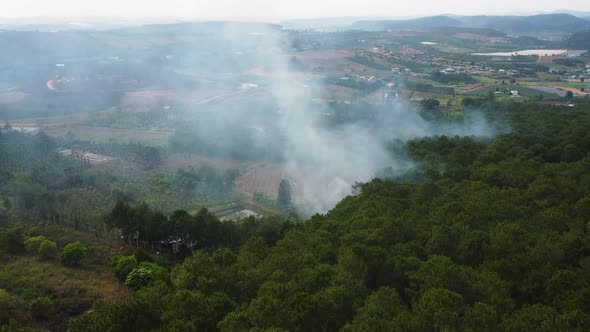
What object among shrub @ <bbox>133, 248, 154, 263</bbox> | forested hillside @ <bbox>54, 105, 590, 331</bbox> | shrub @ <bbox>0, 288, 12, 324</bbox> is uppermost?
forested hillside @ <bbox>54, 105, 590, 331</bbox>

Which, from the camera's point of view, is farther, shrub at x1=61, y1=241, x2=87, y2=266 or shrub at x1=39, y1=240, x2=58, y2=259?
shrub at x1=39, y1=240, x2=58, y2=259

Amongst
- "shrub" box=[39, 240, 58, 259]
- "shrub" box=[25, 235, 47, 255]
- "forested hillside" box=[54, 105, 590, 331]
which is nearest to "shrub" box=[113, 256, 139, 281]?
"forested hillside" box=[54, 105, 590, 331]

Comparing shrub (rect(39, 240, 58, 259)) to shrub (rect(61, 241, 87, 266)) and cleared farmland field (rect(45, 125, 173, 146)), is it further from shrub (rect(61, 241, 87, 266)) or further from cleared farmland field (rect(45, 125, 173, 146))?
cleared farmland field (rect(45, 125, 173, 146))

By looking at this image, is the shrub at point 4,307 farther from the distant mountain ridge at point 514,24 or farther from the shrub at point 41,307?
the distant mountain ridge at point 514,24

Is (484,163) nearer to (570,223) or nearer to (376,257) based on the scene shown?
(570,223)

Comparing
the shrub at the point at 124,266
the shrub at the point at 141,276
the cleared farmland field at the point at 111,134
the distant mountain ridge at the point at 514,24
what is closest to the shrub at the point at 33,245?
the shrub at the point at 124,266

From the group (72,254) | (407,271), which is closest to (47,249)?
(72,254)

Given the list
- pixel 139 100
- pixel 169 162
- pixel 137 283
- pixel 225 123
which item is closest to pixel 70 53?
pixel 139 100
